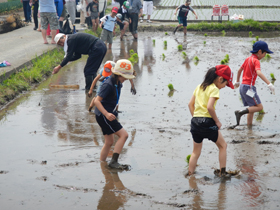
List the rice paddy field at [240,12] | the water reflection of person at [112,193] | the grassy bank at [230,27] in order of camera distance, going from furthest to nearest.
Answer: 1. the rice paddy field at [240,12]
2. the grassy bank at [230,27]
3. the water reflection of person at [112,193]

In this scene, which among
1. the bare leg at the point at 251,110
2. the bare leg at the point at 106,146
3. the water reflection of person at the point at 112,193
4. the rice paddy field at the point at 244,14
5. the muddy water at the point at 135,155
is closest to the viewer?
the water reflection of person at the point at 112,193

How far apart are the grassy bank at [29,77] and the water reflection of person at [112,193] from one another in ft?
12.7

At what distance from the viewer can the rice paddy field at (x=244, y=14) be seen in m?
23.3

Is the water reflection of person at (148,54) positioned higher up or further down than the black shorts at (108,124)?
further down

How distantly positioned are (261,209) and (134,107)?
4.19 metres

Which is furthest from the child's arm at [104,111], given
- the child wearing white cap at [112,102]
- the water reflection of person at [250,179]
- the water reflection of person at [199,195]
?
the water reflection of person at [250,179]

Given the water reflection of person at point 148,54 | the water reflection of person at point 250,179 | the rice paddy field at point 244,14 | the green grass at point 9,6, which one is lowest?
the water reflection of person at point 250,179

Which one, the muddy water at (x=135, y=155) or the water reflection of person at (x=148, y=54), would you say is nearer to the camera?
the muddy water at (x=135, y=155)

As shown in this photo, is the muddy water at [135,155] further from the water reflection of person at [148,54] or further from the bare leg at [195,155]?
the water reflection of person at [148,54]

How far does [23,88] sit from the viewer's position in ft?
28.9

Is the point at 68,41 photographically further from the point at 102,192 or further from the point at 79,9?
the point at 79,9

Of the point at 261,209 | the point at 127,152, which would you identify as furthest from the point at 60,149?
the point at 261,209

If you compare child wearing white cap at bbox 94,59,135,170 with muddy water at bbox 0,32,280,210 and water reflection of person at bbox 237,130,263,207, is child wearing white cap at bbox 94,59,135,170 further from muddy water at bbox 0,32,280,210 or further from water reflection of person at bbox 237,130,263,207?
water reflection of person at bbox 237,130,263,207

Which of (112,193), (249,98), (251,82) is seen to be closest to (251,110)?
(249,98)
